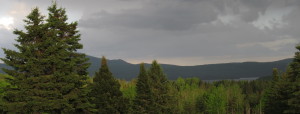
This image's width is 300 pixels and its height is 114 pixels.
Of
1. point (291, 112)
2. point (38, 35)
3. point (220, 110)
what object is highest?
point (38, 35)

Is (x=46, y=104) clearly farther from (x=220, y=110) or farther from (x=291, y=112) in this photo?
(x=220, y=110)

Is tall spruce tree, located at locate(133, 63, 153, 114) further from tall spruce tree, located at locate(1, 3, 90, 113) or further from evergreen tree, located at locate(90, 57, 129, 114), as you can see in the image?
tall spruce tree, located at locate(1, 3, 90, 113)

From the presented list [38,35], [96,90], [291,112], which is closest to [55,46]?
[38,35]

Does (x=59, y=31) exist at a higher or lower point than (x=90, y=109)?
higher

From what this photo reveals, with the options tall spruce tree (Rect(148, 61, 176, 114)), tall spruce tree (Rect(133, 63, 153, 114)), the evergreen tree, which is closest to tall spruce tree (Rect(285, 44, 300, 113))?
the evergreen tree

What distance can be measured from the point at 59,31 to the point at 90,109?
10.0 meters

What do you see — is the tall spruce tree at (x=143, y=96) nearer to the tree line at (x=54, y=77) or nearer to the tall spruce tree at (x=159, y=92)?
the tall spruce tree at (x=159, y=92)

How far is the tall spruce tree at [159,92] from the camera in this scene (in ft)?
191

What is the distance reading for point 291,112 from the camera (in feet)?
128

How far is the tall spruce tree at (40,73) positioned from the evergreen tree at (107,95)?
6181 millimetres

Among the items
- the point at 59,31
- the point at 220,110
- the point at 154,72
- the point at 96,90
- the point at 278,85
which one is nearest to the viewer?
the point at 59,31

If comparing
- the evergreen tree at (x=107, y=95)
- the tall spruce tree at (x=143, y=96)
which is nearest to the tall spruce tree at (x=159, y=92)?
the tall spruce tree at (x=143, y=96)

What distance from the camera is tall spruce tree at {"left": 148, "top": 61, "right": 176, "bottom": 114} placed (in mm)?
58250

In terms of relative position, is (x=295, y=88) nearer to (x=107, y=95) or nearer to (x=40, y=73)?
(x=107, y=95)
